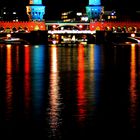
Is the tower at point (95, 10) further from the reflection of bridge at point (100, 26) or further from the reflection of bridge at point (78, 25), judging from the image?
the reflection of bridge at point (100, 26)

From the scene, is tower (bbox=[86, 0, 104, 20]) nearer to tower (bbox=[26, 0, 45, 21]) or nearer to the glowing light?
the glowing light

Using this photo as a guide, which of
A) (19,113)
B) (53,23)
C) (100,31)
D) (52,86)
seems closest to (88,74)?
(52,86)

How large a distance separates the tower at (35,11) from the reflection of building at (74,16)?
950 centimetres

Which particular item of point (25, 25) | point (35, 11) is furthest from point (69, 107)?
point (35, 11)

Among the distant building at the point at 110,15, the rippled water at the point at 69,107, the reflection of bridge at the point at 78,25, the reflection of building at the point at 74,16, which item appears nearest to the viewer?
the rippled water at the point at 69,107

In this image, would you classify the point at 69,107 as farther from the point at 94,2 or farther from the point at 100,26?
the point at 94,2

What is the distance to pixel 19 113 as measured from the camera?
579 inches

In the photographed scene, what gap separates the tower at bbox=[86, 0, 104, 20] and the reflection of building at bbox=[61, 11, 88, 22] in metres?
2.73

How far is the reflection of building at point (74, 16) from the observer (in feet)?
465

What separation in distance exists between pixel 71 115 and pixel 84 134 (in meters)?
2.18

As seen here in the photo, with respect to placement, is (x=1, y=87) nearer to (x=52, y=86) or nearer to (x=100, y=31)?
(x=52, y=86)

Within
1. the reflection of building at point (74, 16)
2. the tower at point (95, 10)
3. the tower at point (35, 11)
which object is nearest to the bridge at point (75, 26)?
the tower at point (35, 11)

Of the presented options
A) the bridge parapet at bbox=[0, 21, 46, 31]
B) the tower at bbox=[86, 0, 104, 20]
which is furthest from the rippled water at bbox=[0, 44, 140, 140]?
the tower at bbox=[86, 0, 104, 20]

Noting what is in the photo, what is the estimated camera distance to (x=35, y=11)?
134125 millimetres
